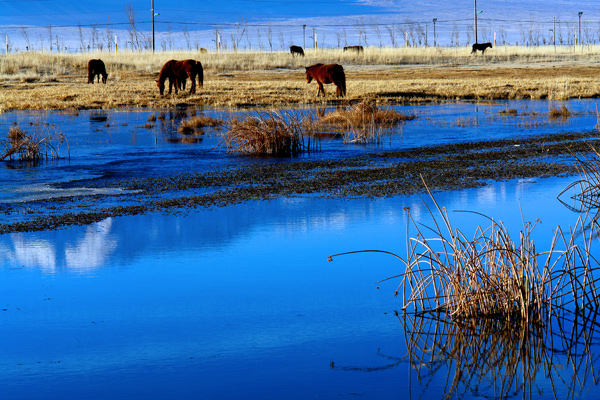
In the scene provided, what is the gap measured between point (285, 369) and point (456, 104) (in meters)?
21.7

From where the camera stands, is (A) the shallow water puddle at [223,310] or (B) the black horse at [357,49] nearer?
(A) the shallow water puddle at [223,310]

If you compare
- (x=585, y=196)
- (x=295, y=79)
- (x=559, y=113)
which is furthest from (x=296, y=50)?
(x=585, y=196)

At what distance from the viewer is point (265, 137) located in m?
14.0

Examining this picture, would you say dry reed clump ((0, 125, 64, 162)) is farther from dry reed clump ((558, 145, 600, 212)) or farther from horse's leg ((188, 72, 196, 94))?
horse's leg ((188, 72, 196, 94))

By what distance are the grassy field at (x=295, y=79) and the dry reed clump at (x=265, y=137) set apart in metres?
11.1

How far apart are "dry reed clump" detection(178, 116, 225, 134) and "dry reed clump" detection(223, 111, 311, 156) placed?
433 centimetres

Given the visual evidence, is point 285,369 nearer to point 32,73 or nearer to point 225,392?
point 225,392

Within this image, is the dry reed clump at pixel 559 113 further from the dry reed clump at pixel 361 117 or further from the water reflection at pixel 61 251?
the water reflection at pixel 61 251

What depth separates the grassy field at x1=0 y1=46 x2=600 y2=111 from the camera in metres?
27.0

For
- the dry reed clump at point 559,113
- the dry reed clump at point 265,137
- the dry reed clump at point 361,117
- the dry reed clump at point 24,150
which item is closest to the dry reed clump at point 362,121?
the dry reed clump at point 361,117

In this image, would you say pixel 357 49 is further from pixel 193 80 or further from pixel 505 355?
pixel 505 355

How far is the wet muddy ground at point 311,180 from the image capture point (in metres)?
9.28

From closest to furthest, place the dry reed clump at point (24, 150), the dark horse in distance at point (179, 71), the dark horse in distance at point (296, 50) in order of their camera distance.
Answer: the dry reed clump at point (24, 150) → the dark horse in distance at point (179, 71) → the dark horse in distance at point (296, 50)

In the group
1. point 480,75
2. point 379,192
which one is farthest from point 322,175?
point 480,75
